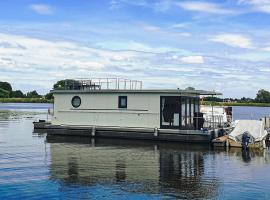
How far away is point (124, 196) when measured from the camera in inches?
669

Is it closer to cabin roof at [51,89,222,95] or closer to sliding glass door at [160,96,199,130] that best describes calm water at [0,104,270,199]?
sliding glass door at [160,96,199,130]

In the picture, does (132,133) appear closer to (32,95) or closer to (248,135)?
(248,135)

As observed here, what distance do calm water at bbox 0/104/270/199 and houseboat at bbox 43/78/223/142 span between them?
4.92 feet

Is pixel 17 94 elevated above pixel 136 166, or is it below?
above

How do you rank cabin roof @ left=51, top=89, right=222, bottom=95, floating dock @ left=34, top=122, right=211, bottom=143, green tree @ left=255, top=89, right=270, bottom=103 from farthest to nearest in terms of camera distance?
green tree @ left=255, top=89, right=270, bottom=103, cabin roof @ left=51, top=89, right=222, bottom=95, floating dock @ left=34, top=122, right=211, bottom=143

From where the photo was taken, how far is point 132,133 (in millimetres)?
35500

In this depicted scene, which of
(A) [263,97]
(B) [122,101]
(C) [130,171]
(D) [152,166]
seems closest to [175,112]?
(B) [122,101]

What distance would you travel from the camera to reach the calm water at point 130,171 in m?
17.6

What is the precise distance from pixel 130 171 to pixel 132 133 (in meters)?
13.5

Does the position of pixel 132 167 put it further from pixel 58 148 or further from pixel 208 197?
pixel 58 148

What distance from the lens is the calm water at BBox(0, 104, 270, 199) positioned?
1762cm

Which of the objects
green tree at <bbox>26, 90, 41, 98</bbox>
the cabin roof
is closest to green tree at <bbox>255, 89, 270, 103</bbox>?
green tree at <bbox>26, 90, 41, 98</bbox>

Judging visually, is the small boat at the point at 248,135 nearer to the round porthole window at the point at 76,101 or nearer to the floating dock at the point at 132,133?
the floating dock at the point at 132,133

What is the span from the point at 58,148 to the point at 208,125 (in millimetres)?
13543
